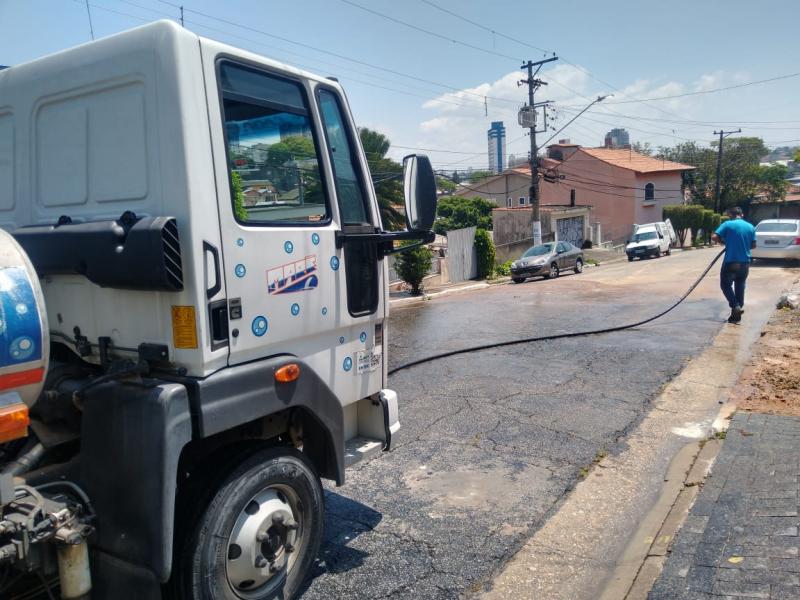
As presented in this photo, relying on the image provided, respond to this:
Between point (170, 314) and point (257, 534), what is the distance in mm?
1115

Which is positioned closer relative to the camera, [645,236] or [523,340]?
[523,340]

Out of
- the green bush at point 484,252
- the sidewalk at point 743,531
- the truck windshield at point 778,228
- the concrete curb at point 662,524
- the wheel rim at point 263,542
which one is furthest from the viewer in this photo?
the green bush at point 484,252

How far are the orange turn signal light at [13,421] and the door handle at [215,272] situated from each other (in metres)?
0.84

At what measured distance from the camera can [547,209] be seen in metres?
42.7

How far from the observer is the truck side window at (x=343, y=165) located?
3.67 meters

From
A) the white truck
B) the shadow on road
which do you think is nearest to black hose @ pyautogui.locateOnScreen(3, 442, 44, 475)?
the white truck

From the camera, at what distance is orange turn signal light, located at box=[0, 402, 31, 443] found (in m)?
2.28

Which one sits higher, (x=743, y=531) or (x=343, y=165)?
(x=343, y=165)

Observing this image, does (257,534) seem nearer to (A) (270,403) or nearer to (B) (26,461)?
(A) (270,403)

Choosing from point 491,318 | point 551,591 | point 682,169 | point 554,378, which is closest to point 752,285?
point 491,318

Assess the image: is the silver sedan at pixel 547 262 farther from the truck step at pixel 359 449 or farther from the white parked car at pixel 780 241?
the truck step at pixel 359 449

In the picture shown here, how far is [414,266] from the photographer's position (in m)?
19.9

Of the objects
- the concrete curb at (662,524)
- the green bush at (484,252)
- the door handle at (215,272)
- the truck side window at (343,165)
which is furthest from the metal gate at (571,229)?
the door handle at (215,272)

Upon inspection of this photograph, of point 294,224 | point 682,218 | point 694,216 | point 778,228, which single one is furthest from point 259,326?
point 694,216
